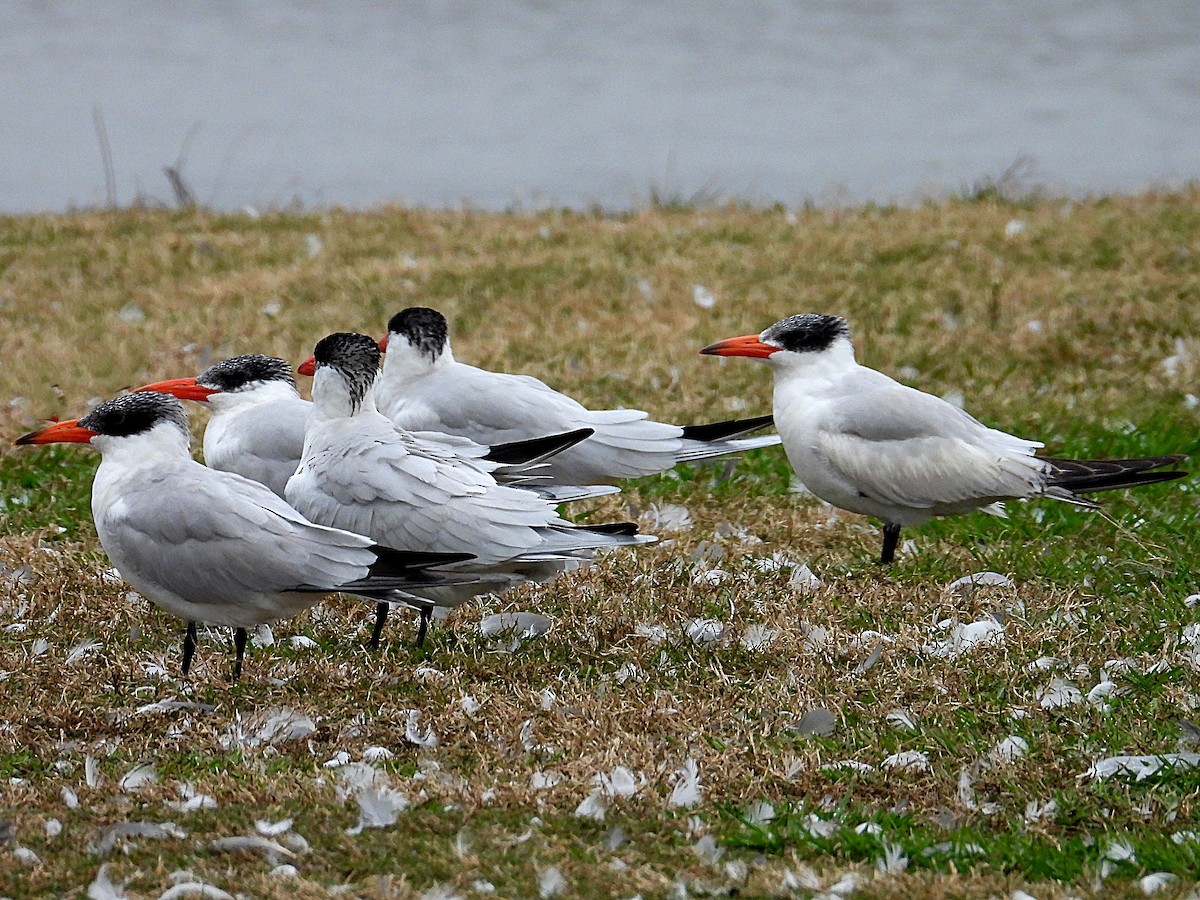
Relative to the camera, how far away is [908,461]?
5.60 m

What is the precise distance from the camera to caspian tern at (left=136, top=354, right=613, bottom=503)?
5.23 meters

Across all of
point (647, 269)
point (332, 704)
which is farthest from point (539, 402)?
point (647, 269)

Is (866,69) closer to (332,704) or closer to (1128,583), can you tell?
(1128,583)

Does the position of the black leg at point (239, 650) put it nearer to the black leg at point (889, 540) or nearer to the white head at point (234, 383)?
the white head at point (234, 383)

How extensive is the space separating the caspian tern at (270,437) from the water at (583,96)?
6.46 m

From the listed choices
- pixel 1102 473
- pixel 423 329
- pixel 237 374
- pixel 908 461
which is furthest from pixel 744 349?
pixel 237 374

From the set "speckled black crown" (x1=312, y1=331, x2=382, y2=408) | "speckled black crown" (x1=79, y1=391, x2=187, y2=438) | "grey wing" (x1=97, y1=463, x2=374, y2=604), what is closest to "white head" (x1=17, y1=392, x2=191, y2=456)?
"speckled black crown" (x1=79, y1=391, x2=187, y2=438)

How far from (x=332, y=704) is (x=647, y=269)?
538 cm

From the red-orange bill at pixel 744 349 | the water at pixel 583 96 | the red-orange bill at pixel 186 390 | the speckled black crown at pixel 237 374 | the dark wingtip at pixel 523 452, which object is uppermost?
the water at pixel 583 96

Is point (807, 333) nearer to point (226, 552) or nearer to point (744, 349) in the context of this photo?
point (744, 349)

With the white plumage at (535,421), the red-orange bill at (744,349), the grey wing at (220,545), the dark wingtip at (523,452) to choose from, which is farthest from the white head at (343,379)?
the red-orange bill at (744,349)

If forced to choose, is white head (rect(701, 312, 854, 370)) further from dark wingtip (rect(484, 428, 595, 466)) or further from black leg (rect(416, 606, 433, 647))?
black leg (rect(416, 606, 433, 647))

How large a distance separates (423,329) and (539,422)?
→ 573 millimetres

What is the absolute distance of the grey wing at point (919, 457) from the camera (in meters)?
5.61
